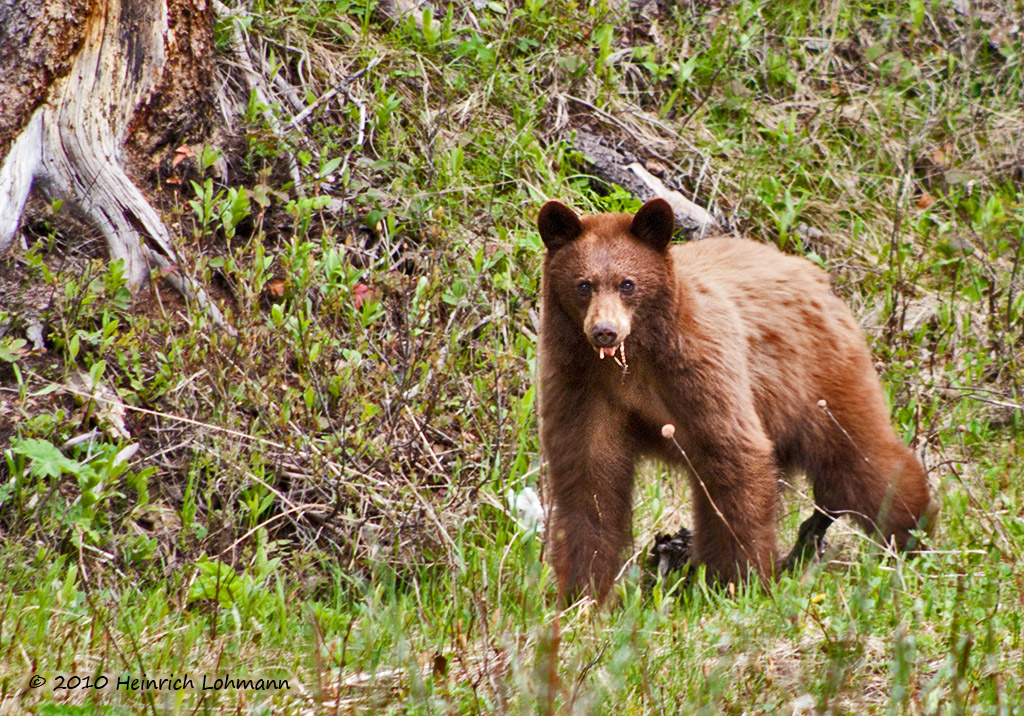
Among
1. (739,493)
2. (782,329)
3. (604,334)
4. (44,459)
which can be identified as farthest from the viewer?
→ (782,329)

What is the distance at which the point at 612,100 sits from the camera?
7215 mm

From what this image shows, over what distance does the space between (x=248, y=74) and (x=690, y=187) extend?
9.14 feet

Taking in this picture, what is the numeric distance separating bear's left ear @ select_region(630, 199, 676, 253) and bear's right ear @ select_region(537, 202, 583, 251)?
0.22 metres

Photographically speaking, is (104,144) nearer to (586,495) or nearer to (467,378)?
(467,378)

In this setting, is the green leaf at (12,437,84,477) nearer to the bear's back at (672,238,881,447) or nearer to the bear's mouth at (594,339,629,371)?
the bear's mouth at (594,339,629,371)

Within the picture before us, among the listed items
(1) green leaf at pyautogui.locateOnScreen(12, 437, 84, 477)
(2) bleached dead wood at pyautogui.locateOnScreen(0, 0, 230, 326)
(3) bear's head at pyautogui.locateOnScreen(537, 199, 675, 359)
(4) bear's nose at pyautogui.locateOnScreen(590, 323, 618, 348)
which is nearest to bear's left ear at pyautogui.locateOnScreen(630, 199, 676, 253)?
(3) bear's head at pyautogui.locateOnScreen(537, 199, 675, 359)

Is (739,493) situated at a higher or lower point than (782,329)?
lower

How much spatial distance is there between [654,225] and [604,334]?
23.3 inches

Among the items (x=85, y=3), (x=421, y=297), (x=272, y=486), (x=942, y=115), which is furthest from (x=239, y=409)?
(x=942, y=115)

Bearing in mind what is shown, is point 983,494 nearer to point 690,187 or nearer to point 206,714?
point 690,187

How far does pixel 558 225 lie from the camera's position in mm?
4234

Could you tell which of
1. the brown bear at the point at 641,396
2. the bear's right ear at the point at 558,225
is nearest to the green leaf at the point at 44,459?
the brown bear at the point at 641,396

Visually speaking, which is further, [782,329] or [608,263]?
[782,329]

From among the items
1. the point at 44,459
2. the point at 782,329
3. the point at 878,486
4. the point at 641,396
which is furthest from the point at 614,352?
the point at 44,459
